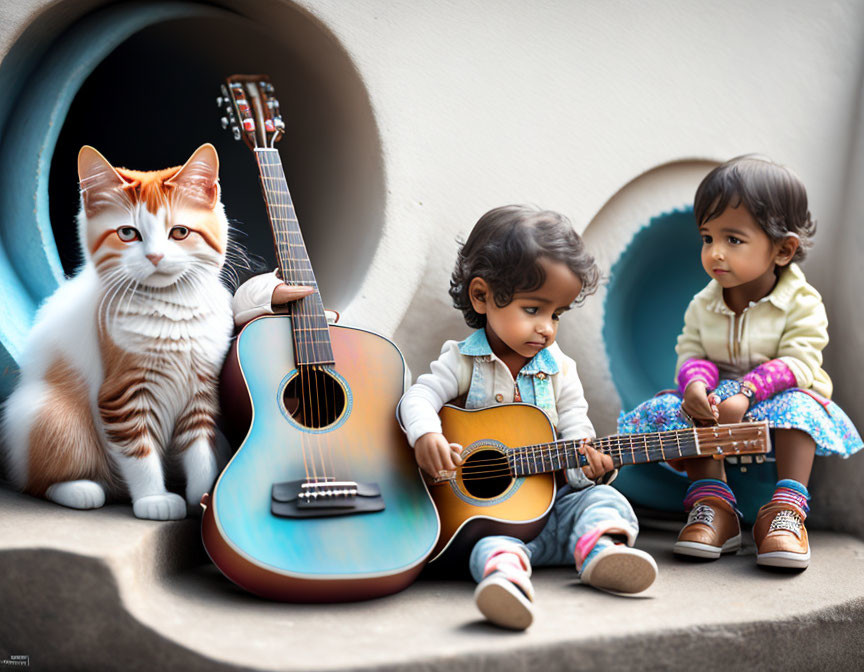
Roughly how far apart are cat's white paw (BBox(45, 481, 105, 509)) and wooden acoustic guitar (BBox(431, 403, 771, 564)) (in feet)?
2.32

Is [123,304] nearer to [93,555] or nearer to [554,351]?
[93,555]

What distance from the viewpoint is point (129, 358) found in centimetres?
164

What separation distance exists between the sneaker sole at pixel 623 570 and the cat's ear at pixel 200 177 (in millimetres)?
1115

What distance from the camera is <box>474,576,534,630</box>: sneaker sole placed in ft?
4.29

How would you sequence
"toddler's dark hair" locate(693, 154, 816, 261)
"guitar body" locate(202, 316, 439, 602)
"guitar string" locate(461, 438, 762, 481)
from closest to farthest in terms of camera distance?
"guitar body" locate(202, 316, 439, 602), "guitar string" locate(461, 438, 762, 481), "toddler's dark hair" locate(693, 154, 816, 261)

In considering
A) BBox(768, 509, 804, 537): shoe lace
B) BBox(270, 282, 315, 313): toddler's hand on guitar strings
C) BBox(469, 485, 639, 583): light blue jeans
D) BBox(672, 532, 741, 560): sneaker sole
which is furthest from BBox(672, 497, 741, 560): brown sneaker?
BBox(270, 282, 315, 313): toddler's hand on guitar strings

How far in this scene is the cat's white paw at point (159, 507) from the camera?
1.59 metres

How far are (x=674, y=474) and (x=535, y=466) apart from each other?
0.80m

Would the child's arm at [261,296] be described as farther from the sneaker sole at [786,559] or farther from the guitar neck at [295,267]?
the sneaker sole at [786,559]

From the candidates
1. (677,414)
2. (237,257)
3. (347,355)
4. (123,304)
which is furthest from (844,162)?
→ (123,304)

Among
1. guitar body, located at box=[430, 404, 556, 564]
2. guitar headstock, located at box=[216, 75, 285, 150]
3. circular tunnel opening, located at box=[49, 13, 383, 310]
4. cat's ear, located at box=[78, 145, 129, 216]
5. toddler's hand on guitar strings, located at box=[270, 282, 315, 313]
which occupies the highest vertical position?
circular tunnel opening, located at box=[49, 13, 383, 310]

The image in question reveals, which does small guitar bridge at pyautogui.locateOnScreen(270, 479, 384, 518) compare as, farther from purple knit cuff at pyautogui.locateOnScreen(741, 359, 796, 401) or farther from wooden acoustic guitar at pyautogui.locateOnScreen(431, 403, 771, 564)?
purple knit cuff at pyautogui.locateOnScreen(741, 359, 796, 401)

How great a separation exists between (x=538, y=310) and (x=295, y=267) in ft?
1.90

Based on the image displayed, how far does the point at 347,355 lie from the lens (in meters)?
1.81
